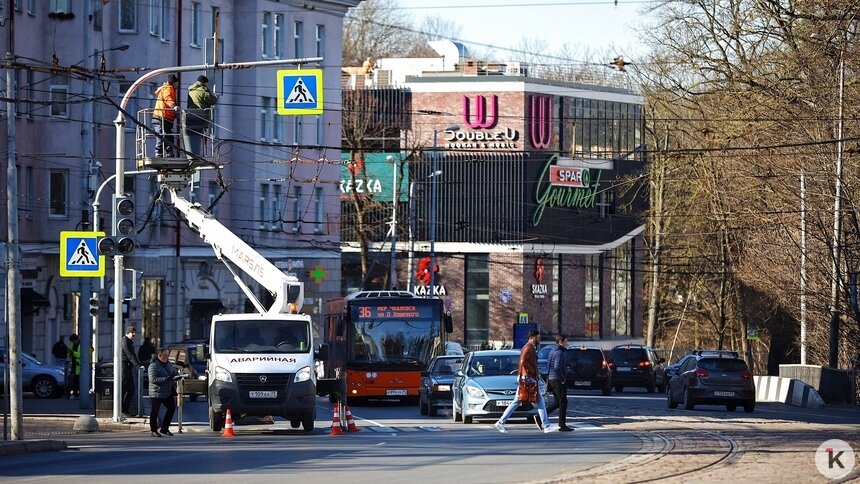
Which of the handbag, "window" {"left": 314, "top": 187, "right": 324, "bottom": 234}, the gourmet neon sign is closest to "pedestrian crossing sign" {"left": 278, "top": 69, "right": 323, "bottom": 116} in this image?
the handbag

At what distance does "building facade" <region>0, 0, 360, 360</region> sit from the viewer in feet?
171

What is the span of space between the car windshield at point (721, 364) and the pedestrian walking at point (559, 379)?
1101 centimetres

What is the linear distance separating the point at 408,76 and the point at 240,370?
59.6m

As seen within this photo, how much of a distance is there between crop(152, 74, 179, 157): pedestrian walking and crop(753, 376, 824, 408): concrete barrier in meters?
20.3

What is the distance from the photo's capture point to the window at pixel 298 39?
68.2 m

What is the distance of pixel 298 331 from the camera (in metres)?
29.9

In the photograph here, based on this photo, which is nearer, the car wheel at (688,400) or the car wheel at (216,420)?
the car wheel at (216,420)

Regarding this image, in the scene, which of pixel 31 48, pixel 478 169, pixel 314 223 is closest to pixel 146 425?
pixel 31 48

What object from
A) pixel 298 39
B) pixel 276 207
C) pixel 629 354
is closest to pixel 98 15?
pixel 298 39

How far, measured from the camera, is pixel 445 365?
120 ft

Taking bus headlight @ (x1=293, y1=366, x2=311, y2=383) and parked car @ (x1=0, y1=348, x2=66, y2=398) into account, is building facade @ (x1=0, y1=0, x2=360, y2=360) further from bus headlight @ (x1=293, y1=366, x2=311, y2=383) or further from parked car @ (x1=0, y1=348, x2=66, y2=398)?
bus headlight @ (x1=293, y1=366, x2=311, y2=383)

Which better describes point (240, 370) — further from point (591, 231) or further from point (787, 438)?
point (591, 231)

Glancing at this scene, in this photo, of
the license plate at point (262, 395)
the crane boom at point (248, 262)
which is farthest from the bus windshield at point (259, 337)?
the crane boom at point (248, 262)

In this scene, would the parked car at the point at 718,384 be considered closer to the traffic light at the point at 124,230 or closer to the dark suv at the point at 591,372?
the dark suv at the point at 591,372
